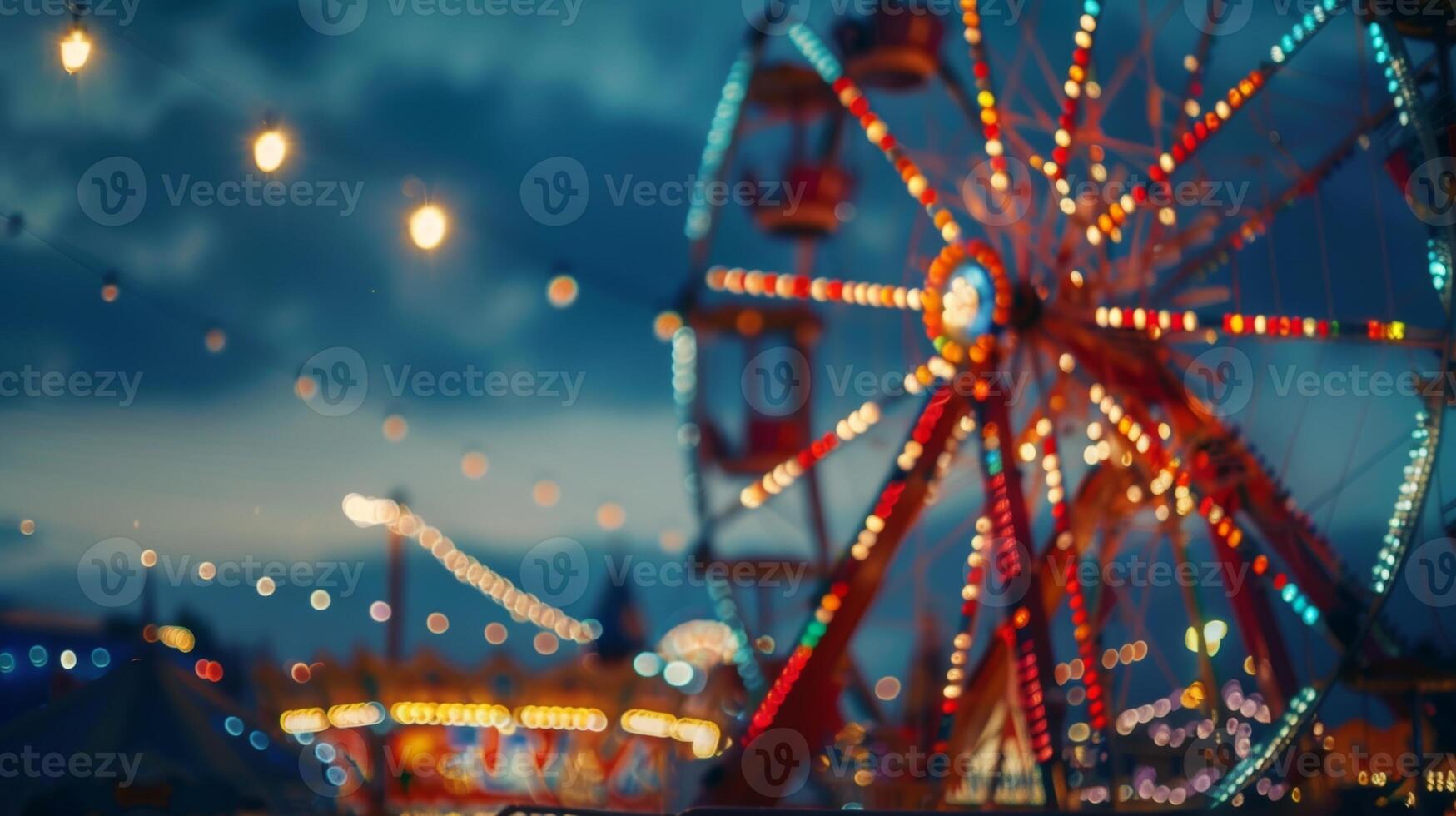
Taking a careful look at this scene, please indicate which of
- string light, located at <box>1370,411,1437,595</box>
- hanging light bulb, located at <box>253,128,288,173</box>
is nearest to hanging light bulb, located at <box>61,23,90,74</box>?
hanging light bulb, located at <box>253,128,288,173</box>

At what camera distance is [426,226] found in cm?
1112

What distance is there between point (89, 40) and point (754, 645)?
10.5 metres

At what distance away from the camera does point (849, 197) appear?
19.0 m

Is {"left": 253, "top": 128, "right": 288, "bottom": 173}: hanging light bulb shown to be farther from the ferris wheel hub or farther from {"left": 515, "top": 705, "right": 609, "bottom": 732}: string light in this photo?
{"left": 515, "top": 705, "right": 609, "bottom": 732}: string light

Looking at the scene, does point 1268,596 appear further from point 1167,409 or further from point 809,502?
point 809,502

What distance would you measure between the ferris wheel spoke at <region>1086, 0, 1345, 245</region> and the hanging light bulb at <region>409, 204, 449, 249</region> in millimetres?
7117

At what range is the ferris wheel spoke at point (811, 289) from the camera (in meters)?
16.3

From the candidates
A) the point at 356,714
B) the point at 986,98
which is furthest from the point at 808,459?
the point at 356,714

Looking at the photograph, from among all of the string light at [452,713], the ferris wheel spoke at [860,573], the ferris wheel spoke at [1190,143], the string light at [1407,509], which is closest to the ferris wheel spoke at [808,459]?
the ferris wheel spoke at [860,573]

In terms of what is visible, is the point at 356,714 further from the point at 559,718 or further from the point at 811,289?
the point at 811,289

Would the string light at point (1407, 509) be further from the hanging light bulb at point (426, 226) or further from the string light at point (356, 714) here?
the string light at point (356, 714)

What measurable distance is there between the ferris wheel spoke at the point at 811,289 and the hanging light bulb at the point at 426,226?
254 inches

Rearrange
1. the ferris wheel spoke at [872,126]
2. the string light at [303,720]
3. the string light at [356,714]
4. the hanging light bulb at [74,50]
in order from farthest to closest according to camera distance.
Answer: the string light at [303,720] < the string light at [356,714] < the ferris wheel spoke at [872,126] < the hanging light bulb at [74,50]

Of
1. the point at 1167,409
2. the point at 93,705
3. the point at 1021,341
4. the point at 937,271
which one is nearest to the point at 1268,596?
the point at 1167,409
